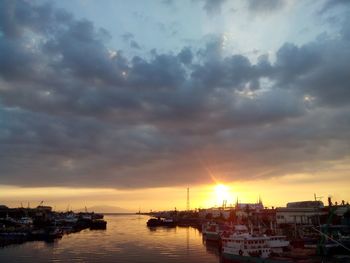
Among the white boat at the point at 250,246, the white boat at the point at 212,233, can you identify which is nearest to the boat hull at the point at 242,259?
the white boat at the point at 250,246

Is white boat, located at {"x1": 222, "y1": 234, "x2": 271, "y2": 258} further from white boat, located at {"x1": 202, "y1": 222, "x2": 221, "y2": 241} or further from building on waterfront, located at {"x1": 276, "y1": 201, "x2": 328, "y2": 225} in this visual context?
building on waterfront, located at {"x1": 276, "y1": 201, "x2": 328, "y2": 225}

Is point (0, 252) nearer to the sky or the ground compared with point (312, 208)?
nearer to the ground

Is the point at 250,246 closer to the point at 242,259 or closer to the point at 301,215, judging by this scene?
the point at 242,259

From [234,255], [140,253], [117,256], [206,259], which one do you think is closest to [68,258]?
[117,256]

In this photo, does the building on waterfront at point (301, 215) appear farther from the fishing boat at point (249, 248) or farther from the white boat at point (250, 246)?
the white boat at point (250, 246)

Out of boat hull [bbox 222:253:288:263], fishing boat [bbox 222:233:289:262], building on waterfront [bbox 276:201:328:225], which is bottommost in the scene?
boat hull [bbox 222:253:288:263]

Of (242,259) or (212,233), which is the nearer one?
(242,259)

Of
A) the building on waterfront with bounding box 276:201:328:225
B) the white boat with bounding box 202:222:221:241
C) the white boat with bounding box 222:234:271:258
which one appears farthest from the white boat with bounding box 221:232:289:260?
the building on waterfront with bounding box 276:201:328:225

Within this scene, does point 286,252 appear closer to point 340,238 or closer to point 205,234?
point 340,238

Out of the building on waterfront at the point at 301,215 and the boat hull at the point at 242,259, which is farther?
the building on waterfront at the point at 301,215

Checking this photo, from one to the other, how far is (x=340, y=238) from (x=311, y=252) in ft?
41.8

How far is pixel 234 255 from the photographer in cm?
8744

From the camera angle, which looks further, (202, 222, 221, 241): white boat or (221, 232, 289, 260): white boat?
(202, 222, 221, 241): white boat

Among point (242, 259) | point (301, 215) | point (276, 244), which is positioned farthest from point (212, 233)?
point (242, 259)
